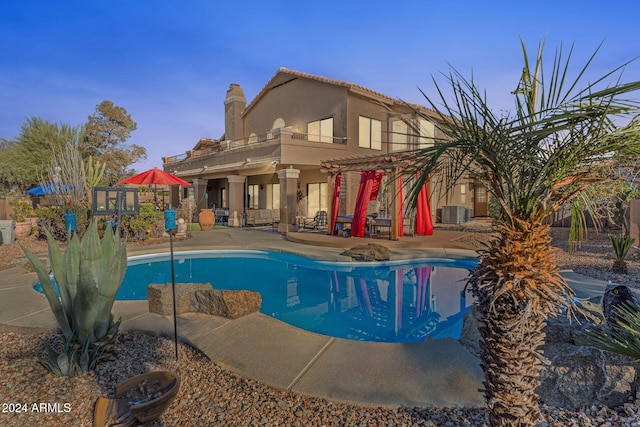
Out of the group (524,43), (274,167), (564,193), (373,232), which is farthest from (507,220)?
(274,167)

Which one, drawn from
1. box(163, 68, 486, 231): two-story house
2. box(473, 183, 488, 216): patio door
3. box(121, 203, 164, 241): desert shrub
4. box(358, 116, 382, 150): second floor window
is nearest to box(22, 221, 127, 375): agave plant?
box(121, 203, 164, 241): desert shrub

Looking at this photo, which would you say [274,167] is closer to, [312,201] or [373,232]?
[312,201]

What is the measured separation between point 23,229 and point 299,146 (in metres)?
12.0

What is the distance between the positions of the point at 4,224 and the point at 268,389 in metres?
13.0

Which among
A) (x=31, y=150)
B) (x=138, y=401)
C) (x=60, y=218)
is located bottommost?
(x=138, y=401)

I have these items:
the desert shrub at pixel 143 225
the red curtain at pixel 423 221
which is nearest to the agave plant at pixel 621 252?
the red curtain at pixel 423 221

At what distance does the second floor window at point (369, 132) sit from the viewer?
62.0 feet

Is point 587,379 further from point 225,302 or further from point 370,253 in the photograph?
point 370,253

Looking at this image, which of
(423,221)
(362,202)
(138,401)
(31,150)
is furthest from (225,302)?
(31,150)

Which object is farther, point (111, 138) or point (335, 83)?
point (111, 138)

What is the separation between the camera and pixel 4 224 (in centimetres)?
1116

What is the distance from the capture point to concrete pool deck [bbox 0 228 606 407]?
3113 mm

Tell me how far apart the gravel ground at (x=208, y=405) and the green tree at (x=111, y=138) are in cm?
3280

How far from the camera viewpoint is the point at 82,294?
10.5ft
